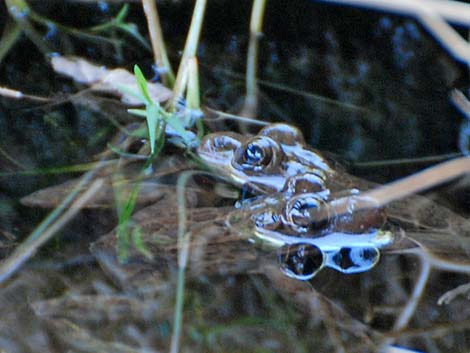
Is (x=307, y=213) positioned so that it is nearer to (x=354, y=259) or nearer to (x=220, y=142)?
(x=354, y=259)

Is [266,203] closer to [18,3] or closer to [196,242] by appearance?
[196,242]

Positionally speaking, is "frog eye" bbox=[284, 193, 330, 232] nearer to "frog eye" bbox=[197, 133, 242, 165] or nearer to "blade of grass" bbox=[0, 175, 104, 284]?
"frog eye" bbox=[197, 133, 242, 165]

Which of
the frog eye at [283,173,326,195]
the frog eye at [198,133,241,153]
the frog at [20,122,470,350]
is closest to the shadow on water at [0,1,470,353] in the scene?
the frog at [20,122,470,350]

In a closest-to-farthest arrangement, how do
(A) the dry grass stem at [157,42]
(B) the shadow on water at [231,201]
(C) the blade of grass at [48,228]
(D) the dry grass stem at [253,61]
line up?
(B) the shadow on water at [231,201] < (C) the blade of grass at [48,228] < (A) the dry grass stem at [157,42] < (D) the dry grass stem at [253,61]

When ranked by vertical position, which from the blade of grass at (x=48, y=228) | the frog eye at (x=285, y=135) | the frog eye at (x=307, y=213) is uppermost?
the frog eye at (x=285, y=135)

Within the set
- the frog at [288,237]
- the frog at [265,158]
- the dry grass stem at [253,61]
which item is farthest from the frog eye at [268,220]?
the dry grass stem at [253,61]

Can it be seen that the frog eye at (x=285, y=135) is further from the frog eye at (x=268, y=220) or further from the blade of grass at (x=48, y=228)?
the blade of grass at (x=48, y=228)
